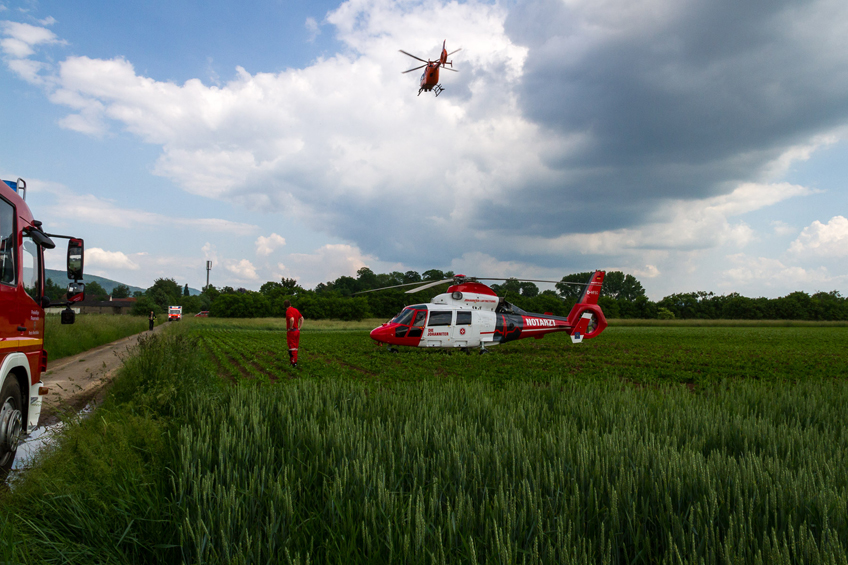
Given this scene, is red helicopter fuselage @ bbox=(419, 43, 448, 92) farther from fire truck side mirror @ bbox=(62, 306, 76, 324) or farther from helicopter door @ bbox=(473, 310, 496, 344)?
fire truck side mirror @ bbox=(62, 306, 76, 324)

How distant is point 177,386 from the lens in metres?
6.03

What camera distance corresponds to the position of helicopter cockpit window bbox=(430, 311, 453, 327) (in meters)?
17.2

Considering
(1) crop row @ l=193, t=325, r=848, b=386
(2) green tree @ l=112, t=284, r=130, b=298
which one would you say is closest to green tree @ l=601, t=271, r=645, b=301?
(1) crop row @ l=193, t=325, r=848, b=386

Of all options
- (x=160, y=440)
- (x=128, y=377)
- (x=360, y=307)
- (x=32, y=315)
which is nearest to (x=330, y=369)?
(x=128, y=377)

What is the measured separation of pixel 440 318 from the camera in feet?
56.7

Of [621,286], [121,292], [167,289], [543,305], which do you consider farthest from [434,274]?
[121,292]

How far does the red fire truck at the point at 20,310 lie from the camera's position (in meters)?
4.36

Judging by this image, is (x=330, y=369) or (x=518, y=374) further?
(x=330, y=369)

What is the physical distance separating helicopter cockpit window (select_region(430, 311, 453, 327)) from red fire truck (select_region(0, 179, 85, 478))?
12.4 metres

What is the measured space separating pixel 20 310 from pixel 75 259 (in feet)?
4.35

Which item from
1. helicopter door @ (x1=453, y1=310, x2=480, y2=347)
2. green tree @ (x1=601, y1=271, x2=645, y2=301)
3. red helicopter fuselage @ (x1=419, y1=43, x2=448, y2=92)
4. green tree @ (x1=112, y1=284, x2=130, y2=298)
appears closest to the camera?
helicopter door @ (x1=453, y1=310, x2=480, y2=347)

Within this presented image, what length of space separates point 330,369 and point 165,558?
36.7 ft

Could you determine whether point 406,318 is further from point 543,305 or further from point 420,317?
point 543,305

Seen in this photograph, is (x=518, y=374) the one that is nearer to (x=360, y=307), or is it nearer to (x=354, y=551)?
(x=354, y=551)
